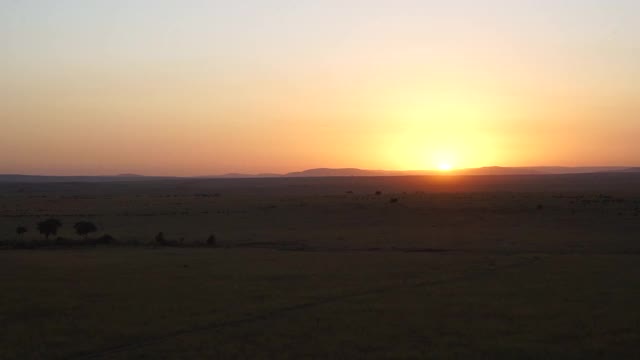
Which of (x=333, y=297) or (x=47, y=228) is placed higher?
(x=47, y=228)

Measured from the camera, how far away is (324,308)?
19.9 m

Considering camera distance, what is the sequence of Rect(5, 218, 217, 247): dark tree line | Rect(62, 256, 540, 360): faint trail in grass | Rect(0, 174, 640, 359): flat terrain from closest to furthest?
Rect(62, 256, 540, 360): faint trail in grass < Rect(0, 174, 640, 359): flat terrain < Rect(5, 218, 217, 247): dark tree line

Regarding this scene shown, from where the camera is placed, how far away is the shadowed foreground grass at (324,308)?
1551 centimetres

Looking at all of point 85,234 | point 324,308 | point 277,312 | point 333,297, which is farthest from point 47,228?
point 324,308

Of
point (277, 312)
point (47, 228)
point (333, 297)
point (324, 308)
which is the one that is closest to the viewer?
point (277, 312)

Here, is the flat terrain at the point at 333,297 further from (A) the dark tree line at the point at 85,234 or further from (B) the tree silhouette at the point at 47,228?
(B) the tree silhouette at the point at 47,228

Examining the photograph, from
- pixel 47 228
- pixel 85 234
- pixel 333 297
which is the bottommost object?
pixel 333 297

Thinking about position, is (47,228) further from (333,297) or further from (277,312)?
(277,312)

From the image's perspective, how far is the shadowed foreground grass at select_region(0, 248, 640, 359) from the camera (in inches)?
611

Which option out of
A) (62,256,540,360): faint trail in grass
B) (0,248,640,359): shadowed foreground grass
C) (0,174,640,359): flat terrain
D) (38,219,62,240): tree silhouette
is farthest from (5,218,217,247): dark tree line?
(62,256,540,360): faint trail in grass

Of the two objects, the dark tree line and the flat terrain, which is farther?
the dark tree line

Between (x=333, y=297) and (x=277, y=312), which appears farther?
(x=333, y=297)

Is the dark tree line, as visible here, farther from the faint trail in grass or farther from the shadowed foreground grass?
the faint trail in grass

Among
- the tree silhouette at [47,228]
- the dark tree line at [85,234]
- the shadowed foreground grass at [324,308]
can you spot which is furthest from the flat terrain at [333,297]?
the tree silhouette at [47,228]
